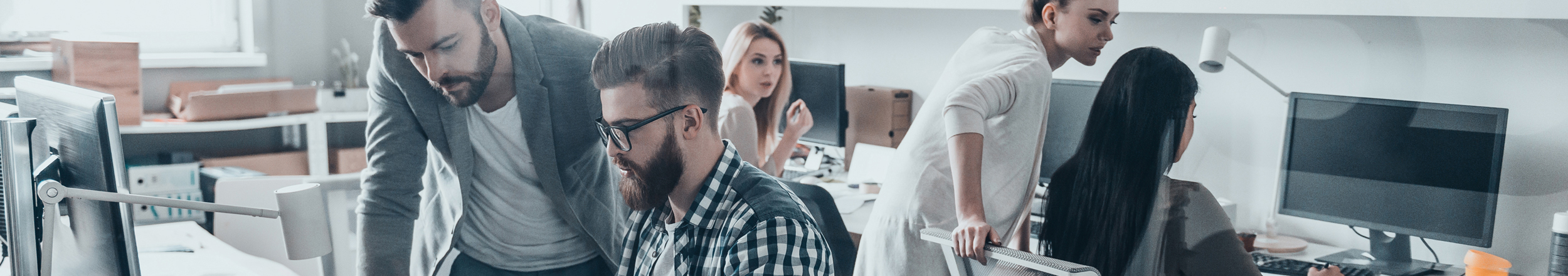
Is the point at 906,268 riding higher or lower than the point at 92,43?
lower

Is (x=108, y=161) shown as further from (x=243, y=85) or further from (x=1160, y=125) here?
(x=1160, y=125)

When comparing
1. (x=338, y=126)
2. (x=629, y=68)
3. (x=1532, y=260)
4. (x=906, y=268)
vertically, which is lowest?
(x=906, y=268)

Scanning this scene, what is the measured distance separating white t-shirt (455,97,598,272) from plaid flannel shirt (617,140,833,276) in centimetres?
30

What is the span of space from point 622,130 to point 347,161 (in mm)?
617

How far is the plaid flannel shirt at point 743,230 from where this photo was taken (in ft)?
3.53

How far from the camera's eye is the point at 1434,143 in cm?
125

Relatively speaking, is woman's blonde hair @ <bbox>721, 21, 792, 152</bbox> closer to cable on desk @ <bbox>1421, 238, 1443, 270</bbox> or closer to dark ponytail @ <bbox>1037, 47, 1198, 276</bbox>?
dark ponytail @ <bbox>1037, 47, 1198, 276</bbox>

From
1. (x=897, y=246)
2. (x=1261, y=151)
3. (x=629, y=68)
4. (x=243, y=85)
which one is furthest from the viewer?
(x=897, y=246)

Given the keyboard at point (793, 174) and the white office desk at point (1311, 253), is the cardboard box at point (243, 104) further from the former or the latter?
the white office desk at point (1311, 253)

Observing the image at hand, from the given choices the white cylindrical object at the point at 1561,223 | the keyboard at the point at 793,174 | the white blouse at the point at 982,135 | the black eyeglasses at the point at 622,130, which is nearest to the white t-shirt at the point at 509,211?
the black eyeglasses at the point at 622,130

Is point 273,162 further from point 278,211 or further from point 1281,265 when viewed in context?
point 1281,265

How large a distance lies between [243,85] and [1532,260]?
189 cm

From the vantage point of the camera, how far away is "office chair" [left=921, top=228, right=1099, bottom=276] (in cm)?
133

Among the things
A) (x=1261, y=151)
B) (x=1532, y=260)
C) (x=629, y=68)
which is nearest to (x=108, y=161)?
(x=629, y=68)
